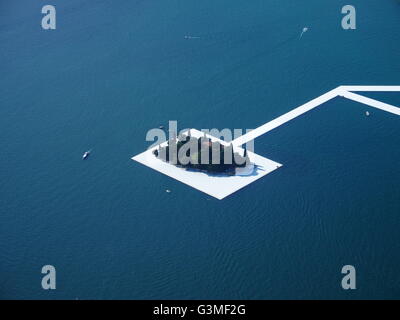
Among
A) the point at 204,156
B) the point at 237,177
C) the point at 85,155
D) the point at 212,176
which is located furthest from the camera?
the point at 85,155

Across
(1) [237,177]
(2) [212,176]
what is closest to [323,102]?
(1) [237,177]

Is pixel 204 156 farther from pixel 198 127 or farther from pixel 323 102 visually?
pixel 323 102

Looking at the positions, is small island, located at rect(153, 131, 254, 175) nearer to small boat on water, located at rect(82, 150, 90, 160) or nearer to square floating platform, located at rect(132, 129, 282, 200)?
square floating platform, located at rect(132, 129, 282, 200)

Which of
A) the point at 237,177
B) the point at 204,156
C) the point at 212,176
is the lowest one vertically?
the point at 237,177

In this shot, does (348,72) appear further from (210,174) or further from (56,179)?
(56,179)

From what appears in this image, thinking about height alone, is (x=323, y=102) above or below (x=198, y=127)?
above

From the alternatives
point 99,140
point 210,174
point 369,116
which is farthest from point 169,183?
point 369,116

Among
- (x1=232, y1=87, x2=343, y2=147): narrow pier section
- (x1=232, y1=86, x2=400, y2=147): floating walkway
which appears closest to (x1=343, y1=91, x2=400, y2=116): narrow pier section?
(x1=232, y1=86, x2=400, y2=147): floating walkway
